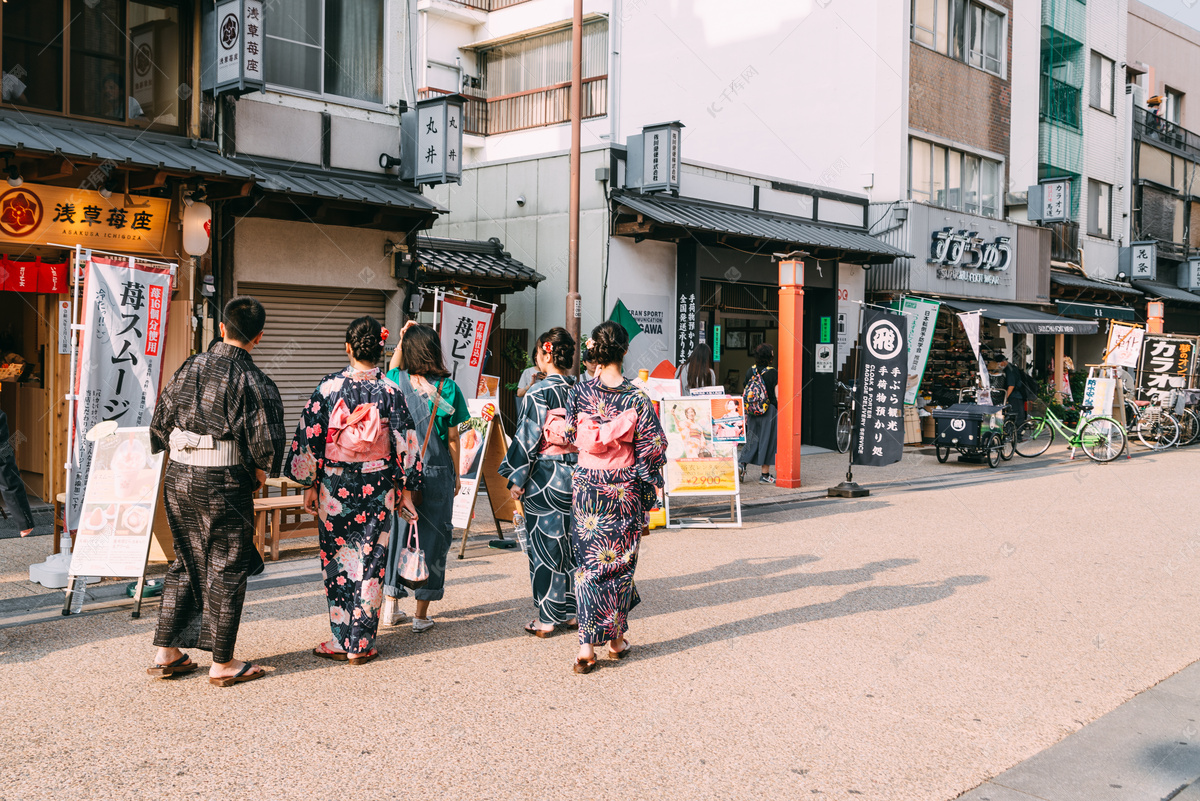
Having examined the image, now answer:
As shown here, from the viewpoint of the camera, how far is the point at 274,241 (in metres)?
11.0

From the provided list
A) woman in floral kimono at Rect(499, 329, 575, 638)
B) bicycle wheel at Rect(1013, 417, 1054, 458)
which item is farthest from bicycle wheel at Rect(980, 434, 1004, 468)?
woman in floral kimono at Rect(499, 329, 575, 638)

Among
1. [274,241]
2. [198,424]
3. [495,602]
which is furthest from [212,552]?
[274,241]

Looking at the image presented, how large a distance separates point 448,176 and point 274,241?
2200mm

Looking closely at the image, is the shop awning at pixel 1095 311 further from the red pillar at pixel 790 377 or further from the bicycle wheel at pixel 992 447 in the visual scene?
the red pillar at pixel 790 377

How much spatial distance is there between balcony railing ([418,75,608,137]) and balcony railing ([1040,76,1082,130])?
495 inches

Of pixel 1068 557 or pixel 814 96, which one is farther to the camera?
pixel 814 96

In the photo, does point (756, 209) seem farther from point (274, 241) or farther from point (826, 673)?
point (826, 673)

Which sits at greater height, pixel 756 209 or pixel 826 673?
pixel 756 209

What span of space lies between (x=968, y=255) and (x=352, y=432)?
19871 mm

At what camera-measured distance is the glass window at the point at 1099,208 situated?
28.1 metres

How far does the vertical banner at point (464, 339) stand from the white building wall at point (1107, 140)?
71.9 feet

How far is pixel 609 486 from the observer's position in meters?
5.66

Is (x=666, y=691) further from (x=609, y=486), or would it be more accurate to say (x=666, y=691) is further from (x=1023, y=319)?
(x=1023, y=319)

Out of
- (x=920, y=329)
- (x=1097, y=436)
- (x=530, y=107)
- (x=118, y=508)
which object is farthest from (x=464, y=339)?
(x=530, y=107)
